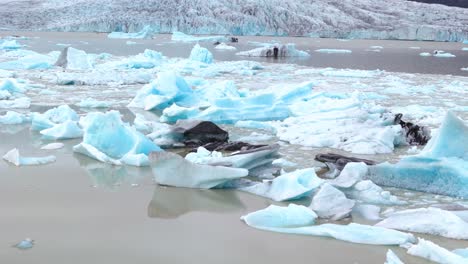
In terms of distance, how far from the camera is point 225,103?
531 cm

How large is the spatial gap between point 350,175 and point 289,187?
0.42 metres

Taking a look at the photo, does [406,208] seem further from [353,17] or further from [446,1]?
[446,1]

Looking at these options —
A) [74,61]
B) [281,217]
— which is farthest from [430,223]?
[74,61]

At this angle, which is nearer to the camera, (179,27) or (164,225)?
(164,225)

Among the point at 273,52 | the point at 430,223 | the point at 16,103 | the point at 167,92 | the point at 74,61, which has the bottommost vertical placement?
the point at 273,52

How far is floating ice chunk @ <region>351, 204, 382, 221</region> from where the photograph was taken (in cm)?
248

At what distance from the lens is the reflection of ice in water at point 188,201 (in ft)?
8.26

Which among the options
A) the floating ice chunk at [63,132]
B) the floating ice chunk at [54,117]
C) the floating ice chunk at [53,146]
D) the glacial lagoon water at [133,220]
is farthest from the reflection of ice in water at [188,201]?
the floating ice chunk at [54,117]

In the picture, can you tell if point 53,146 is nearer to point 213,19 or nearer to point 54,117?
point 54,117

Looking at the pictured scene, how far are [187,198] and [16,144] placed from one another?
1677 millimetres

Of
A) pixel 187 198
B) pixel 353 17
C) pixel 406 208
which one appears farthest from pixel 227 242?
pixel 353 17

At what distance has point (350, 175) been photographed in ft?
→ 9.75

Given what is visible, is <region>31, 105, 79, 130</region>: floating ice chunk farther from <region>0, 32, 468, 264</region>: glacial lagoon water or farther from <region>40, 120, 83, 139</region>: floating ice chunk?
<region>0, 32, 468, 264</region>: glacial lagoon water

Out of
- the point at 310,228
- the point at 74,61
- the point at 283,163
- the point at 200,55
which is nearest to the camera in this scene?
the point at 310,228
